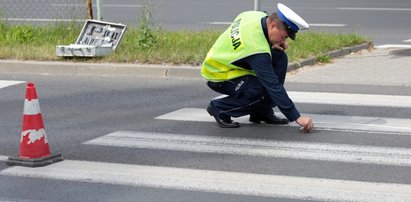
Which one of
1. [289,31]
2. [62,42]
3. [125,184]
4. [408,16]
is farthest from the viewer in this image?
[408,16]

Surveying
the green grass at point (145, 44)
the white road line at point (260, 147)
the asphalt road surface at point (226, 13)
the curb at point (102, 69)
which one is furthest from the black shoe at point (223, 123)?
the asphalt road surface at point (226, 13)

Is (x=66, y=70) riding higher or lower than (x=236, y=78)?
lower

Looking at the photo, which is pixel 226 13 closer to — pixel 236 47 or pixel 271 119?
pixel 271 119

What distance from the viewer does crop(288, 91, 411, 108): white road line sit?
29.1ft

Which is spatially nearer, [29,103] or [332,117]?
[29,103]

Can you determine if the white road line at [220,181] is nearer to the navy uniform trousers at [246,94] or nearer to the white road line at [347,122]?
the navy uniform trousers at [246,94]

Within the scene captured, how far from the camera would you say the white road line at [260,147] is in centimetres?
668

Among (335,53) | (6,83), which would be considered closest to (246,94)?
(6,83)

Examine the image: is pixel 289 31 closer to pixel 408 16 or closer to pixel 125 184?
pixel 125 184

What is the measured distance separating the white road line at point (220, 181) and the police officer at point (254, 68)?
122 centimetres

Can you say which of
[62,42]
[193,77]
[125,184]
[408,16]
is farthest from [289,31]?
[408,16]

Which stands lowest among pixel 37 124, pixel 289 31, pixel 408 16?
pixel 408 16

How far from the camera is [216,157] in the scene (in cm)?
674

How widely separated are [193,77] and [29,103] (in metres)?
4.24
